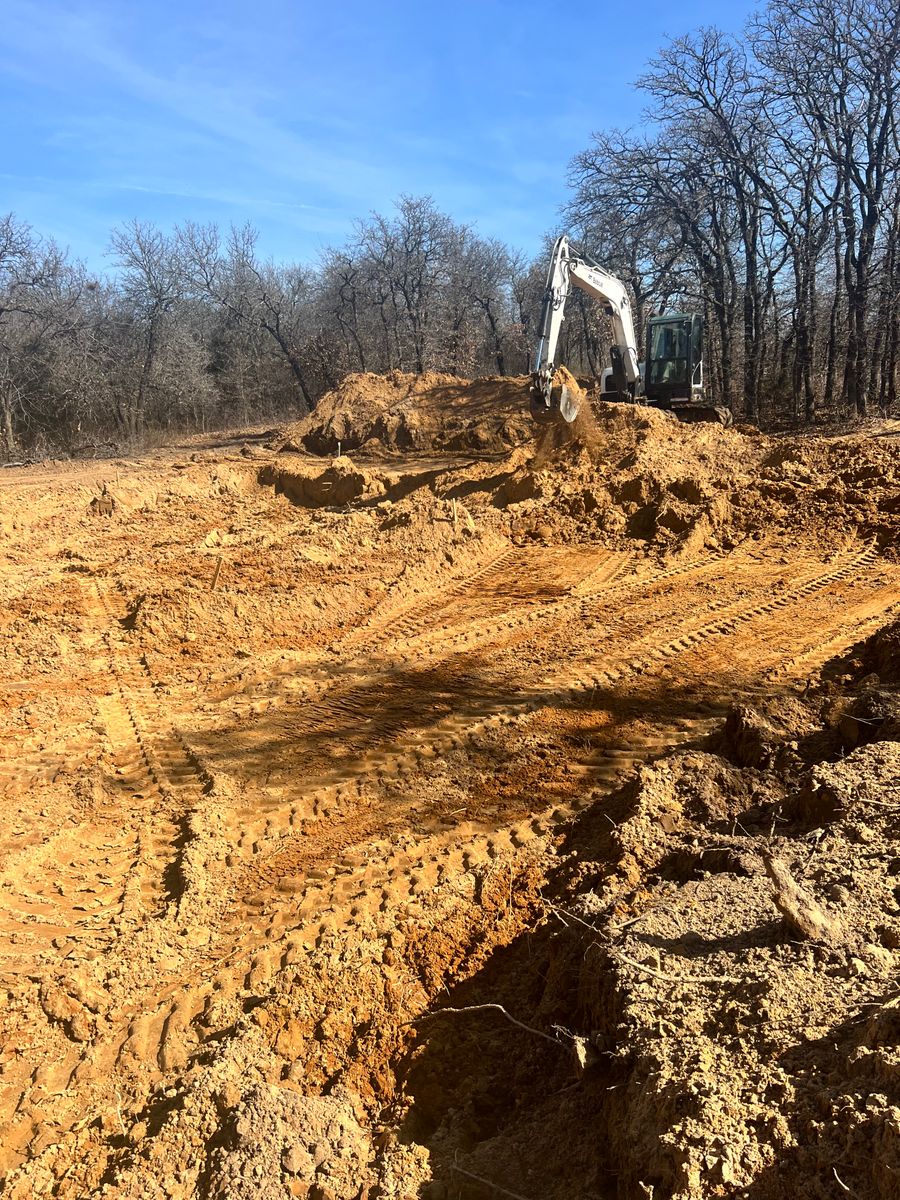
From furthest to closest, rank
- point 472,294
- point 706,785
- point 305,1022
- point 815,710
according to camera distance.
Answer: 1. point 472,294
2. point 815,710
3. point 706,785
4. point 305,1022

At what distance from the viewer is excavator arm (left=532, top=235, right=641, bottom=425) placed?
1278cm

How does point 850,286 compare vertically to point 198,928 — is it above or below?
above

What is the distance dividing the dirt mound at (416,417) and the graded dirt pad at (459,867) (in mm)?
10271

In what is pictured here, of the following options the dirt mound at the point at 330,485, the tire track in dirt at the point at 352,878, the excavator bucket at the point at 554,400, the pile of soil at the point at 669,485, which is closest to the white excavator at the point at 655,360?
the excavator bucket at the point at 554,400

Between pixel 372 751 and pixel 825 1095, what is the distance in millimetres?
4285

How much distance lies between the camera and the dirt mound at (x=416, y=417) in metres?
20.6

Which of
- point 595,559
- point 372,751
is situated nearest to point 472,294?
point 595,559

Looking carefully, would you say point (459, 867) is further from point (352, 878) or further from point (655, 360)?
point (655, 360)

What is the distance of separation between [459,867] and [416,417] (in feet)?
60.6

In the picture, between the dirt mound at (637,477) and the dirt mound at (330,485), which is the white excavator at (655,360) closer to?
the dirt mound at (637,477)

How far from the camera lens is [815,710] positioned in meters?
5.40

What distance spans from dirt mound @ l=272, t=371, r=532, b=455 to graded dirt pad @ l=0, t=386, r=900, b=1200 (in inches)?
404

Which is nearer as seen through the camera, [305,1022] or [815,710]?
[305,1022]

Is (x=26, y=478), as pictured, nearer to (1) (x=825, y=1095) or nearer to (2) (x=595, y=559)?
(2) (x=595, y=559)
